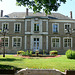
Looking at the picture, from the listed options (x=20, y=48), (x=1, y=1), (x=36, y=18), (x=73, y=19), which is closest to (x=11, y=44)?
(x=20, y=48)

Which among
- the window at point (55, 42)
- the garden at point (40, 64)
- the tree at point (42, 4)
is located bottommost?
the garden at point (40, 64)

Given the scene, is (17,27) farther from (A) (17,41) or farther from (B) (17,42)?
(B) (17,42)

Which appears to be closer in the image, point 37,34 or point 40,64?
point 40,64

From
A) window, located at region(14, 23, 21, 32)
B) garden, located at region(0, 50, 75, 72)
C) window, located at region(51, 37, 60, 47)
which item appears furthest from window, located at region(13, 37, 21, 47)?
garden, located at region(0, 50, 75, 72)

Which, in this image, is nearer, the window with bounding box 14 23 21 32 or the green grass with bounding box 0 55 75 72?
the green grass with bounding box 0 55 75 72

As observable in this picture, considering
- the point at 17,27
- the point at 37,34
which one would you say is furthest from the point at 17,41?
the point at 37,34

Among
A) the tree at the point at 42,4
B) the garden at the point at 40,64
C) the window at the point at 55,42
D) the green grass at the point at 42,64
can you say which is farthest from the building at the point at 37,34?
the tree at the point at 42,4

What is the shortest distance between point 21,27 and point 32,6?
18.1 metres

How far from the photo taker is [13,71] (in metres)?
6.84

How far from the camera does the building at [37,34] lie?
26.9m

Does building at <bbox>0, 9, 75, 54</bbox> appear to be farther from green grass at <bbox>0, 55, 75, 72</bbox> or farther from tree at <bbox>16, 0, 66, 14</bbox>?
tree at <bbox>16, 0, 66, 14</bbox>

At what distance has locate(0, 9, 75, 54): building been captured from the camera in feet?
88.1

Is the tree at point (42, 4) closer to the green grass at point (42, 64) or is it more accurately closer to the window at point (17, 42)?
the green grass at point (42, 64)

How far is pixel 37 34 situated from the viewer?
26.9m
